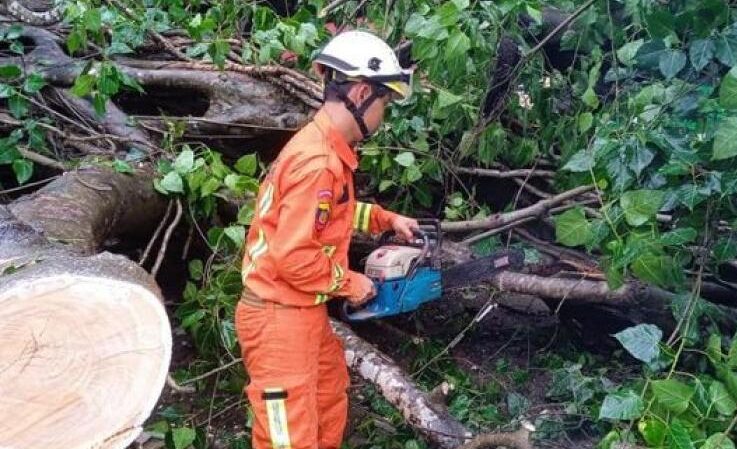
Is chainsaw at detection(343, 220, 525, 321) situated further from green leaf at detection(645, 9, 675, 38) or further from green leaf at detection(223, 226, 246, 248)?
green leaf at detection(645, 9, 675, 38)

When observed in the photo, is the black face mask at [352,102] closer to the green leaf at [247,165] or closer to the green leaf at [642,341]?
the green leaf at [247,165]

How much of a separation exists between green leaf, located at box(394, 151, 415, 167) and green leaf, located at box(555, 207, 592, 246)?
4.22ft

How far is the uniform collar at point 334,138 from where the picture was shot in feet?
8.69

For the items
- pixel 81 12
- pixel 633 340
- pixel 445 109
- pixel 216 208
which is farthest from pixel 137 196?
pixel 633 340

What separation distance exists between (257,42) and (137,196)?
3.65 feet

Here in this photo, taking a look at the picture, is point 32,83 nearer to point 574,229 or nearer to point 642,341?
point 574,229

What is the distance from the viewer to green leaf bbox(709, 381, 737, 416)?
218 centimetres

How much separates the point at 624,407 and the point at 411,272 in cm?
99

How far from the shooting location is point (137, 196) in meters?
3.50

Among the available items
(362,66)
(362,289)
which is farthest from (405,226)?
(362,66)

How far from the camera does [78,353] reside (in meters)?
2.06

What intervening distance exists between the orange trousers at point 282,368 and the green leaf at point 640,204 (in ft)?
3.60

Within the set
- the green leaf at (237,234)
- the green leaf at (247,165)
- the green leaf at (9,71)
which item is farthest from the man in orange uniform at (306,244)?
the green leaf at (9,71)

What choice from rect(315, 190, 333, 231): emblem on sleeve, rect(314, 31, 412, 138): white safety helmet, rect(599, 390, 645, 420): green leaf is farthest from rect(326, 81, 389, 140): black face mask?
rect(599, 390, 645, 420): green leaf
